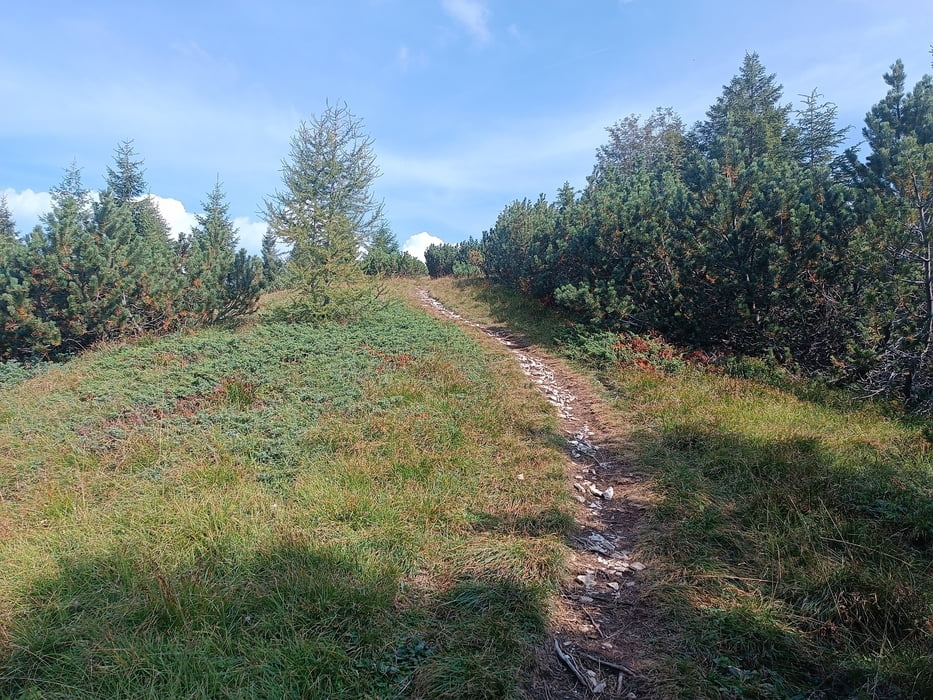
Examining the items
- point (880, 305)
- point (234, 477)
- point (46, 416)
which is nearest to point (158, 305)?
point (46, 416)

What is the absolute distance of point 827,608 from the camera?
2945 mm

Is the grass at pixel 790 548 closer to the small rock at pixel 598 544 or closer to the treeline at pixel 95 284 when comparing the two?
the small rock at pixel 598 544

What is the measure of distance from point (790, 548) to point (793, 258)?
23.5 feet

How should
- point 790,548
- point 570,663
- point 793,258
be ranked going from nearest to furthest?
point 570,663 < point 790,548 < point 793,258

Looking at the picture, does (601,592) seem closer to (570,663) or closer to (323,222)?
(570,663)

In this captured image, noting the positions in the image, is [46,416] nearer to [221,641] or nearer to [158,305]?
[221,641]

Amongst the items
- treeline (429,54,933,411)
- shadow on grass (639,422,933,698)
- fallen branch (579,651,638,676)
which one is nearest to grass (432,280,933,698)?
shadow on grass (639,422,933,698)

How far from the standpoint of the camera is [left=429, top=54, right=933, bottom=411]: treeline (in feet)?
23.4

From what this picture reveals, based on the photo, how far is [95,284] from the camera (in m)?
11.1

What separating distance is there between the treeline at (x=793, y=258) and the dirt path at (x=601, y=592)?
185 inches

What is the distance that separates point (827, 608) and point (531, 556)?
193 centimetres

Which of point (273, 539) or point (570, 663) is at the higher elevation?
point (273, 539)

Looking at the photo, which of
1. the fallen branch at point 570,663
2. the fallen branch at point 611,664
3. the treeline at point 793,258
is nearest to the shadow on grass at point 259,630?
the fallen branch at point 570,663

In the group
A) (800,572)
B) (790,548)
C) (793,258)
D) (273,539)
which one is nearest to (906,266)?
(793,258)
